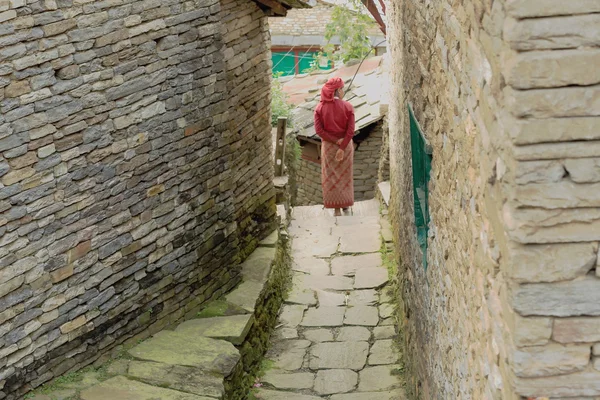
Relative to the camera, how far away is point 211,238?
6.41m

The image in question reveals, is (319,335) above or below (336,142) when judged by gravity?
below

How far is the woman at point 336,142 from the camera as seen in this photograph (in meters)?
9.27

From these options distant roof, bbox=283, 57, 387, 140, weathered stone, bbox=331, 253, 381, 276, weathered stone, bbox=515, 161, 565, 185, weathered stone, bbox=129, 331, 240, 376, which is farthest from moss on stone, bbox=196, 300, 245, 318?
distant roof, bbox=283, 57, 387, 140

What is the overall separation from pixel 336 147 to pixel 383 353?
129 inches

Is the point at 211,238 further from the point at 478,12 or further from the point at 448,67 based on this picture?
the point at 478,12

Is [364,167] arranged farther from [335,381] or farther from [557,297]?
[557,297]

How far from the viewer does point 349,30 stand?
531 inches

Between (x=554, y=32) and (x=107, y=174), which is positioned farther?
(x=107, y=174)

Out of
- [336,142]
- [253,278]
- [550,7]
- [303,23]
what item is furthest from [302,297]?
[303,23]

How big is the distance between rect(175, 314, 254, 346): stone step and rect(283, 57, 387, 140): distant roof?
18.9ft

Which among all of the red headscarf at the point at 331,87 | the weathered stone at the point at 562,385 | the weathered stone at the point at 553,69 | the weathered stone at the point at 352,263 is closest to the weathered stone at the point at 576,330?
the weathered stone at the point at 562,385

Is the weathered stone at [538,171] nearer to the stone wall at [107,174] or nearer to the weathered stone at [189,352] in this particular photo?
the stone wall at [107,174]

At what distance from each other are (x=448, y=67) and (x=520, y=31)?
1.51m

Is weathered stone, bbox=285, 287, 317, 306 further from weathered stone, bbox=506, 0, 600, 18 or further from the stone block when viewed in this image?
weathered stone, bbox=506, 0, 600, 18
